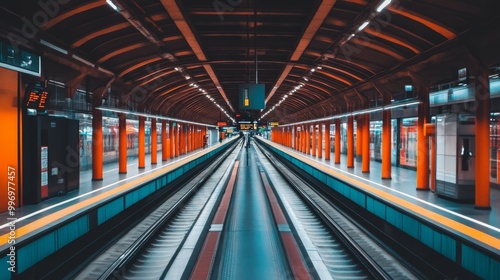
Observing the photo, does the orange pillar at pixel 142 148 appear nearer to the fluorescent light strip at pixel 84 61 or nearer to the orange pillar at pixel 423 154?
the fluorescent light strip at pixel 84 61

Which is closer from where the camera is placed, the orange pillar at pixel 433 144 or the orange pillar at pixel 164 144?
the orange pillar at pixel 433 144

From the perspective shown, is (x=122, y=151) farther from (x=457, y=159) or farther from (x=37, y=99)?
(x=457, y=159)

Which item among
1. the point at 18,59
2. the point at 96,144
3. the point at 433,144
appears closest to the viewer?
the point at 18,59

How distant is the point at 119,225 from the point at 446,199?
8.65 metres

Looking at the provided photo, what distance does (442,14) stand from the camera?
7914 mm

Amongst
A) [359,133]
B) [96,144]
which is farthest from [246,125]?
[96,144]

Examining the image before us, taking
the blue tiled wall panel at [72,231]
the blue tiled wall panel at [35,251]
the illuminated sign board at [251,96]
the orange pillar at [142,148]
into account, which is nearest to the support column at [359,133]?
the illuminated sign board at [251,96]

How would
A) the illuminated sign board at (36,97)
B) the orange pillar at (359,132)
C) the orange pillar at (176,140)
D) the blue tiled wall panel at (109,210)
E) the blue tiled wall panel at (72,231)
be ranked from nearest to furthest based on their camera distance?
the blue tiled wall panel at (72,231) < the blue tiled wall panel at (109,210) < the illuminated sign board at (36,97) < the orange pillar at (359,132) < the orange pillar at (176,140)

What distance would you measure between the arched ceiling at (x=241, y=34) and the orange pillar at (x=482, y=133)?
53 centimetres

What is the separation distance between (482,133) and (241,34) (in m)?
6.69

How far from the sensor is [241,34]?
10.8 m

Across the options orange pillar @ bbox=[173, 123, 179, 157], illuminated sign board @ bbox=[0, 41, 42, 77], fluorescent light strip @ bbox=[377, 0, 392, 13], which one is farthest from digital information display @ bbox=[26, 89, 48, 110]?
orange pillar @ bbox=[173, 123, 179, 157]

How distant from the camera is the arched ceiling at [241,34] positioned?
291 inches

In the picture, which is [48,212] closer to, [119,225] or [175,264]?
[119,225]
